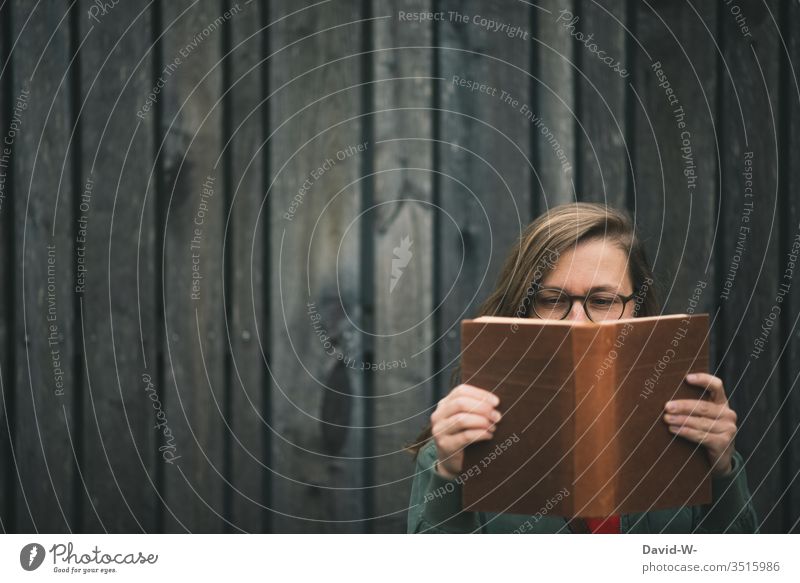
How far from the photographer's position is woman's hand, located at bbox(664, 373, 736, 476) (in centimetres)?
70

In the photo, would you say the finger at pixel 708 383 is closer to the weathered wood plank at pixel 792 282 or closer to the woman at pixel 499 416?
the woman at pixel 499 416

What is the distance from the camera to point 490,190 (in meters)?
1.22

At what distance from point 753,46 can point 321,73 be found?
81cm

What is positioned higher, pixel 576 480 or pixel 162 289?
pixel 162 289

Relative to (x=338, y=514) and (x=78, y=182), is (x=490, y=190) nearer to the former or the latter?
(x=338, y=514)

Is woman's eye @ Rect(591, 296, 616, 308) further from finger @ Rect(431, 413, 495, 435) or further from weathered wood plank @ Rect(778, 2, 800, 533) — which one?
weathered wood plank @ Rect(778, 2, 800, 533)

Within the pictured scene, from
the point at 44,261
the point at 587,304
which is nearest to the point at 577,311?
the point at 587,304

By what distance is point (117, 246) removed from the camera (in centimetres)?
126

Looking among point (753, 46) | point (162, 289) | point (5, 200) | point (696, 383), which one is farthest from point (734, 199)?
point (5, 200)

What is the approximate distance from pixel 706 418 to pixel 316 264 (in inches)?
29.3

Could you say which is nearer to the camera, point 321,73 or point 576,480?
point 576,480

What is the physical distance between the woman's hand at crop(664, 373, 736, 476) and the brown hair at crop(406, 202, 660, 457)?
0.23m

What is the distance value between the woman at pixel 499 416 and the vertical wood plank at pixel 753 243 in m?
0.39

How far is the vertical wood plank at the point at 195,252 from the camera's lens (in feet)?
4.04
